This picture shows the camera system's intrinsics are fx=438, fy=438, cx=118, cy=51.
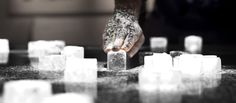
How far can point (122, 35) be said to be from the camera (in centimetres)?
101

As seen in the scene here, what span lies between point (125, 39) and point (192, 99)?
38 centimetres

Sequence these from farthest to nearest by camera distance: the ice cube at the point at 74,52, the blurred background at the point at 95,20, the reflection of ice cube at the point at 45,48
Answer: the blurred background at the point at 95,20 → the reflection of ice cube at the point at 45,48 → the ice cube at the point at 74,52

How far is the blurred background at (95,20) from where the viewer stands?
2043 millimetres

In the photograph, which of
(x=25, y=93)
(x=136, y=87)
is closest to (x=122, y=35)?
(x=136, y=87)

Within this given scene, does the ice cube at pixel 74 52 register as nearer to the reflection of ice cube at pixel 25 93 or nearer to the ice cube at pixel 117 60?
the ice cube at pixel 117 60

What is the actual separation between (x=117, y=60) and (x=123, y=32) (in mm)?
69

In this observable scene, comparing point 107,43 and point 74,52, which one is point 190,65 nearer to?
point 107,43

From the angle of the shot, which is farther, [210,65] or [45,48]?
[45,48]

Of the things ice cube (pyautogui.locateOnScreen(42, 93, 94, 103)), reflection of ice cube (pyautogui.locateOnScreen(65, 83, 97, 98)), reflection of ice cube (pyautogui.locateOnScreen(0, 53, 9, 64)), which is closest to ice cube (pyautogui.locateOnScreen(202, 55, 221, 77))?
reflection of ice cube (pyautogui.locateOnScreen(65, 83, 97, 98))

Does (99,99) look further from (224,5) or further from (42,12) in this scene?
(42,12)

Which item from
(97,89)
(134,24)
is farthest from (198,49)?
(97,89)

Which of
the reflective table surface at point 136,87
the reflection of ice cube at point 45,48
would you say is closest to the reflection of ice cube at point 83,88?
the reflective table surface at point 136,87

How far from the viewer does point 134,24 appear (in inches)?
41.9

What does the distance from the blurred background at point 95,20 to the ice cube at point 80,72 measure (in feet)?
3.86
